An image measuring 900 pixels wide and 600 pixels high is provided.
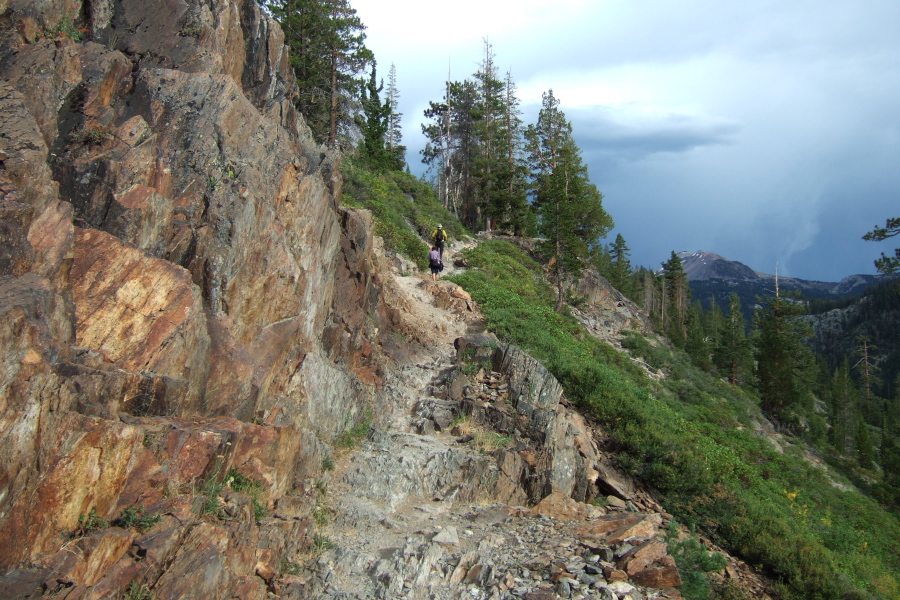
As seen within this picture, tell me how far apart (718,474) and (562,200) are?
20.5 metres

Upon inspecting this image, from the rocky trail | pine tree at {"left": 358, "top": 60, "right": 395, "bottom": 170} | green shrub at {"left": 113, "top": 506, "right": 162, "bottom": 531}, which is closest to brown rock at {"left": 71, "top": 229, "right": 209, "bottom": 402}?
green shrub at {"left": 113, "top": 506, "right": 162, "bottom": 531}

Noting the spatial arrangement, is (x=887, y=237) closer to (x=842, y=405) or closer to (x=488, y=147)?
(x=488, y=147)

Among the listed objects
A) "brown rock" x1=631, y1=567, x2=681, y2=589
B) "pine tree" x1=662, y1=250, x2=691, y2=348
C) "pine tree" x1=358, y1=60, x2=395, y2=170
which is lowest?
"brown rock" x1=631, y1=567, x2=681, y2=589

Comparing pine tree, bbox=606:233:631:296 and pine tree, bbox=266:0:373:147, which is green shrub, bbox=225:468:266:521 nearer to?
pine tree, bbox=266:0:373:147

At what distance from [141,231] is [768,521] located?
14288 millimetres

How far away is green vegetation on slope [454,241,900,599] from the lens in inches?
480

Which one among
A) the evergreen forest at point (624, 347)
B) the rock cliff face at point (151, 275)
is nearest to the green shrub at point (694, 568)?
the evergreen forest at point (624, 347)

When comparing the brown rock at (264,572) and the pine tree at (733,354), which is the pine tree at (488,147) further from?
the brown rock at (264,572)

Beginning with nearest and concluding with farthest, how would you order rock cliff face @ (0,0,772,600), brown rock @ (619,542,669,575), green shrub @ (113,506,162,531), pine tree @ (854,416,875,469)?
rock cliff face @ (0,0,772,600)
green shrub @ (113,506,162,531)
brown rock @ (619,542,669,575)
pine tree @ (854,416,875,469)

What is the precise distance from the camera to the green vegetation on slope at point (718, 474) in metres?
12.2

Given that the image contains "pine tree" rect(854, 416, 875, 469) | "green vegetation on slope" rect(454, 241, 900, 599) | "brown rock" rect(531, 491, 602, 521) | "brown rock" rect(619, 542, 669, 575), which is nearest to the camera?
"brown rock" rect(619, 542, 669, 575)

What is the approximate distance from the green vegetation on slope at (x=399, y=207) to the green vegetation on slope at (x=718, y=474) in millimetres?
3720

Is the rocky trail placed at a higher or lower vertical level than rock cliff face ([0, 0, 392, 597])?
lower

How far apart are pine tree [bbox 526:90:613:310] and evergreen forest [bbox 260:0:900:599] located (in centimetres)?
13
